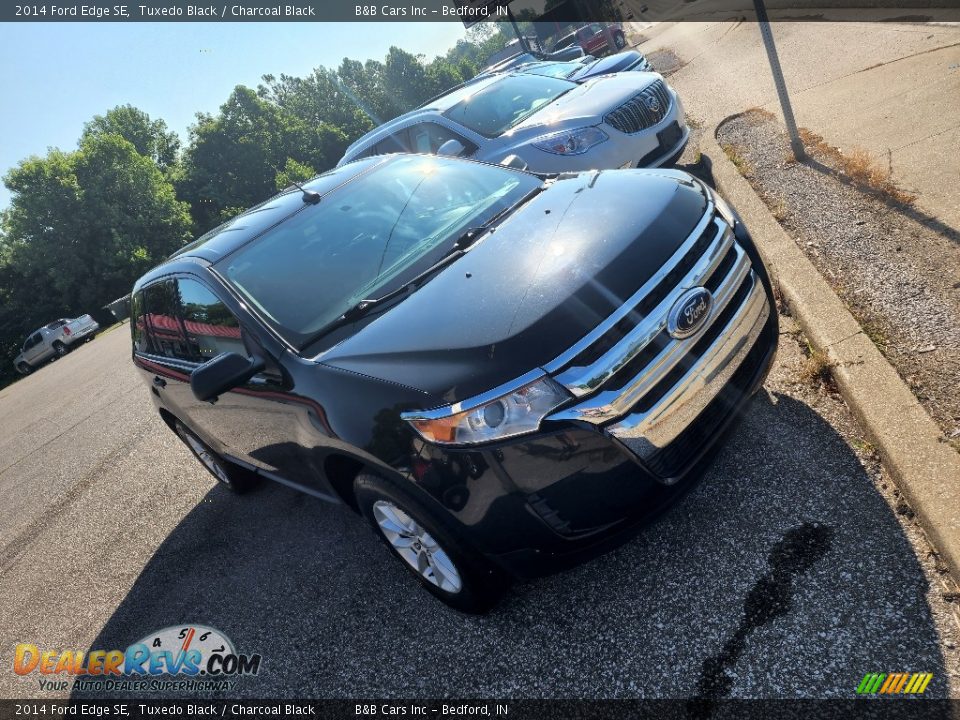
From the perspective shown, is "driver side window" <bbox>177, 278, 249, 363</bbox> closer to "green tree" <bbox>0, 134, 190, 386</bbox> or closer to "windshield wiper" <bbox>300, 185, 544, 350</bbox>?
"windshield wiper" <bbox>300, 185, 544, 350</bbox>

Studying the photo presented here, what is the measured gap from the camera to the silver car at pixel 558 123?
6281mm

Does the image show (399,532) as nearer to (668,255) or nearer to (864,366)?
(668,255)

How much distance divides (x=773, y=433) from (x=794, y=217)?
2.55 meters

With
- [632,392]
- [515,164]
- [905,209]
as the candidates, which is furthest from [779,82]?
[632,392]

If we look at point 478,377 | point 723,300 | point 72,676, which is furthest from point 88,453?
point 723,300

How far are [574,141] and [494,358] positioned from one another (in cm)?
455

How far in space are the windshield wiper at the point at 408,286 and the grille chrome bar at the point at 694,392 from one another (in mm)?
1261

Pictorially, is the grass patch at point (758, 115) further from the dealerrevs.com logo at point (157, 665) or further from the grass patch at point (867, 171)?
the dealerrevs.com logo at point (157, 665)

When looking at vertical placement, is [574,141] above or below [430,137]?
below

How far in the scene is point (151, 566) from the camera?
448 centimetres

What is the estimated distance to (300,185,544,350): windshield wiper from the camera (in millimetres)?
3037

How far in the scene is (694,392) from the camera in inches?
98.8

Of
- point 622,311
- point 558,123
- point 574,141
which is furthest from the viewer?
point 558,123

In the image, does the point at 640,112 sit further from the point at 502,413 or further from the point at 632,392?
the point at 502,413
